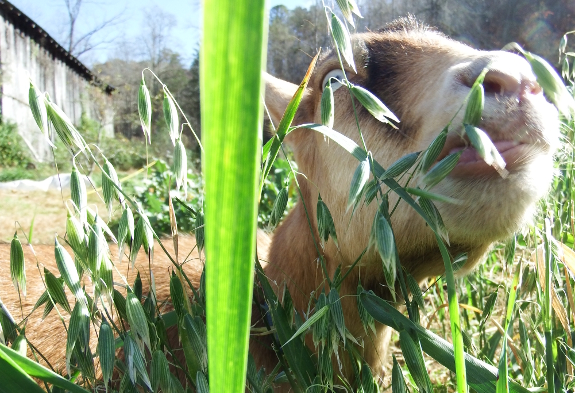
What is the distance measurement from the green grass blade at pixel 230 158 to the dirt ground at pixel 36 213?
308 inches

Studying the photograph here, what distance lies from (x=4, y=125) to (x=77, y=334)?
2194 cm

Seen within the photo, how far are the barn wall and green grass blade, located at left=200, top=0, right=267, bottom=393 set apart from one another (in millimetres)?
19158

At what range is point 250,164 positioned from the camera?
402 millimetres

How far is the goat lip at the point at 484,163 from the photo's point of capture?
1.31m

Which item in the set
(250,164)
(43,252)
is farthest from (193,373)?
(43,252)

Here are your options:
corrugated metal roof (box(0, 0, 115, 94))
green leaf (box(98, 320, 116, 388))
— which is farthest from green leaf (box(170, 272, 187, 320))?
corrugated metal roof (box(0, 0, 115, 94))

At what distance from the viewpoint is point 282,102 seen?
2.50 m

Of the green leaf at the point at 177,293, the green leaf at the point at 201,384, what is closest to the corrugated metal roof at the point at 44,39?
the green leaf at the point at 177,293

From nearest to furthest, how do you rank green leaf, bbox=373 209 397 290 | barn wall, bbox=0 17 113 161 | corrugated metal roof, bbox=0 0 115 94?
green leaf, bbox=373 209 397 290
barn wall, bbox=0 17 113 161
corrugated metal roof, bbox=0 0 115 94

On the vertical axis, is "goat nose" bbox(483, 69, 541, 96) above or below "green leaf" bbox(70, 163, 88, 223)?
above

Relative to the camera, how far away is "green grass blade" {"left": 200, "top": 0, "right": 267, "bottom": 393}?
36cm

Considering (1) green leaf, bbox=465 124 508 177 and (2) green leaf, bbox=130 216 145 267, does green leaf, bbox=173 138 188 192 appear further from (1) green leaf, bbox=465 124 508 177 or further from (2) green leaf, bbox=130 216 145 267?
(1) green leaf, bbox=465 124 508 177

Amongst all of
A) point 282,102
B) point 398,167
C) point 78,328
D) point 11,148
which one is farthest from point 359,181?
point 11,148

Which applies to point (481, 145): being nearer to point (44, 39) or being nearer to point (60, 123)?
point (60, 123)
